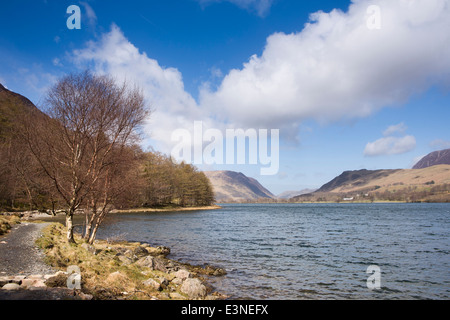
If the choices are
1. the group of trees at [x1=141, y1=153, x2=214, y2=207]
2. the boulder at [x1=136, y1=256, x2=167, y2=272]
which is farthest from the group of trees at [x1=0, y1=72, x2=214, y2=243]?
the group of trees at [x1=141, y1=153, x2=214, y2=207]

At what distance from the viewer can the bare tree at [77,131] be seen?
1789 centimetres

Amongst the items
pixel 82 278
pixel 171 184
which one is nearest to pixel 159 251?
pixel 82 278

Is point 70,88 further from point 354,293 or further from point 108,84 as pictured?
point 354,293

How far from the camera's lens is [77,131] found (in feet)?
60.8

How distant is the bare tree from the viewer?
58.7 ft

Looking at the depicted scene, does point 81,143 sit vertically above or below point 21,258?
above

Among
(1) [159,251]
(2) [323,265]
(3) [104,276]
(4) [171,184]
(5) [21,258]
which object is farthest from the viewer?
(4) [171,184]

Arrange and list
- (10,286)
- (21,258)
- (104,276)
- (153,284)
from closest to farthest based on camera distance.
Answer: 1. (10,286)
2. (104,276)
3. (153,284)
4. (21,258)

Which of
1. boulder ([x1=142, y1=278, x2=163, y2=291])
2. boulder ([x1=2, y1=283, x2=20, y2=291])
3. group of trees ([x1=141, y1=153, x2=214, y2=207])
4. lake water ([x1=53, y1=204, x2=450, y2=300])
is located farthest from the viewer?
group of trees ([x1=141, y1=153, x2=214, y2=207])

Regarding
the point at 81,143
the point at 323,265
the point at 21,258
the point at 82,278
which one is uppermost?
the point at 81,143

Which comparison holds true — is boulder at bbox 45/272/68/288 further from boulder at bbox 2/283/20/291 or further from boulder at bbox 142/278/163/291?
boulder at bbox 142/278/163/291

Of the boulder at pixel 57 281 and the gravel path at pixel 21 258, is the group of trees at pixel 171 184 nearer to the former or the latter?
the gravel path at pixel 21 258

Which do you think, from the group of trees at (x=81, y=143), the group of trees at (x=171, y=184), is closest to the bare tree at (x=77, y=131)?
the group of trees at (x=81, y=143)

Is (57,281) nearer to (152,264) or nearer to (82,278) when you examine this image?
(82,278)
